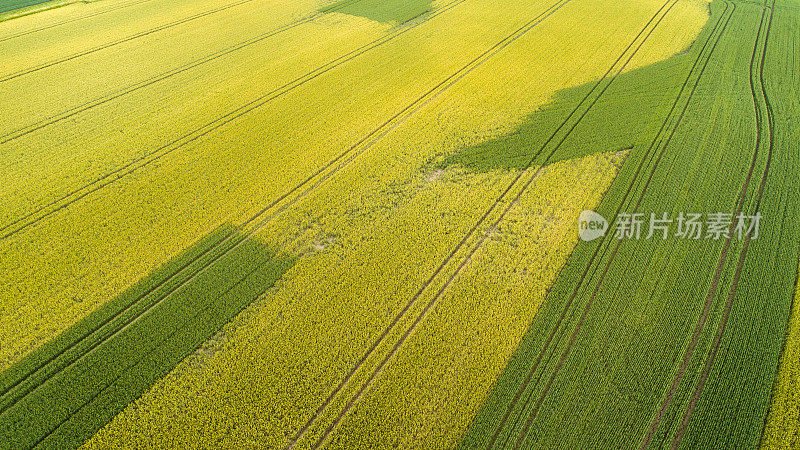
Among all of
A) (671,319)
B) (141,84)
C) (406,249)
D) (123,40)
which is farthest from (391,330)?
(123,40)

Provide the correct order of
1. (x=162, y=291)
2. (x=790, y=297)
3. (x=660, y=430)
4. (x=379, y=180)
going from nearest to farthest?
1. (x=660, y=430)
2. (x=790, y=297)
3. (x=162, y=291)
4. (x=379, y=180)

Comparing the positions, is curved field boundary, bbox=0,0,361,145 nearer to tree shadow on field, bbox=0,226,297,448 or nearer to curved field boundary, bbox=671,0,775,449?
tree shadow on field, bbox=0,226,297,448

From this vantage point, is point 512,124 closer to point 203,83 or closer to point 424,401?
point 424,401

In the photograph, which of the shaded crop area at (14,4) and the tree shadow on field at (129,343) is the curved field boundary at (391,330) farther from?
the shaded crop area at (14,4)

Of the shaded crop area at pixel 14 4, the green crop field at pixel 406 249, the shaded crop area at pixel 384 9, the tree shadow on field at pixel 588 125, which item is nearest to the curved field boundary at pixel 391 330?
the green crop field at pixel 406 249

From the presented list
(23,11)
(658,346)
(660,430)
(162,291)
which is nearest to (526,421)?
(660,430)

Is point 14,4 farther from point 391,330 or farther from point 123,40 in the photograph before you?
point 391,330
